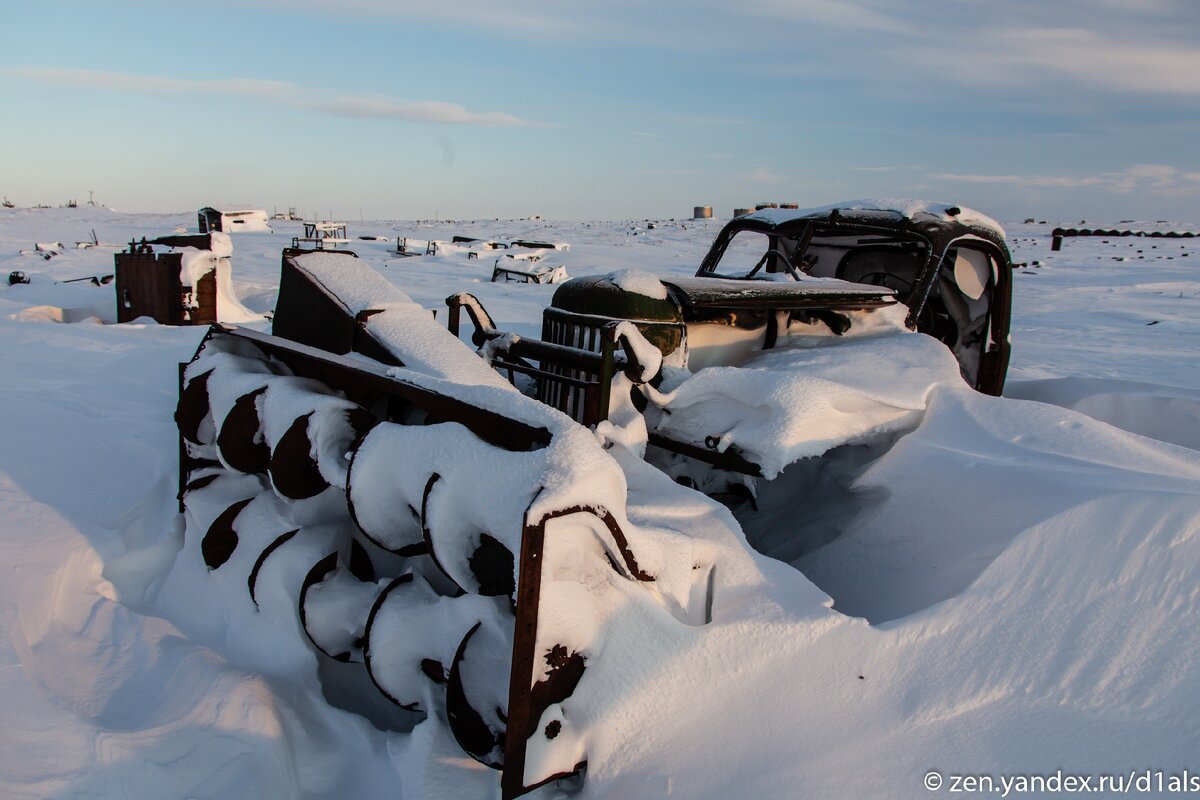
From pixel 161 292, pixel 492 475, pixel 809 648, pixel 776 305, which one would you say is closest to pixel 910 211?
pixel 776 305

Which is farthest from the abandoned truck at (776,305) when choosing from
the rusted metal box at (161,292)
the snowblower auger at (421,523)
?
the rusted metal box at (161,292)

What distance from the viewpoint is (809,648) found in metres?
2.11

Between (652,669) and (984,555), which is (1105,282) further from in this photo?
(652,669)

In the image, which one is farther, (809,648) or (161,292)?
(161,292)

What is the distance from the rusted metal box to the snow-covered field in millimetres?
6044

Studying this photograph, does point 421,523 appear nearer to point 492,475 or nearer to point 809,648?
point 492,475

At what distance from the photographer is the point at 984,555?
2453 mm

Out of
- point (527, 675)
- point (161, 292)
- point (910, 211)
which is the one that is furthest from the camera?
point (161, 292)

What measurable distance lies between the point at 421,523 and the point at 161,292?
8551 mm

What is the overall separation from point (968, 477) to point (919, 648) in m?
0.83

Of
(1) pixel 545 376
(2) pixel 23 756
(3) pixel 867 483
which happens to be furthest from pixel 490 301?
(2) pixel 23 756

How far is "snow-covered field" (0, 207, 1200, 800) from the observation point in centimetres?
193

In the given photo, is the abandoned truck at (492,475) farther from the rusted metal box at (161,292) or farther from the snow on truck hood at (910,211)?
the rusted metal box at (161,292)

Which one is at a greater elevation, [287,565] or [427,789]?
[287,565]
